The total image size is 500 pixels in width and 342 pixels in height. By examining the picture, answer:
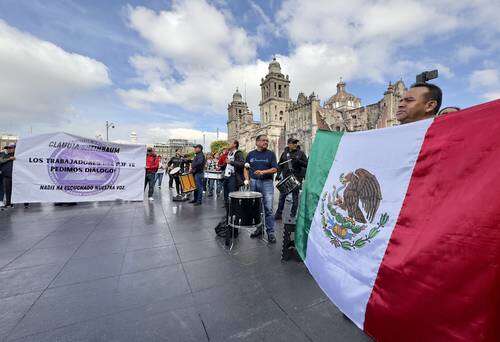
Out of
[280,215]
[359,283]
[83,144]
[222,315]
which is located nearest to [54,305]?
[222,315]

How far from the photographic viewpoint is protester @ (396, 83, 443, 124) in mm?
2285

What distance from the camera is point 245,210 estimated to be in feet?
13.5

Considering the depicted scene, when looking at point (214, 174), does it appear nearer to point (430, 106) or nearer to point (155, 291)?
point (155, 291)

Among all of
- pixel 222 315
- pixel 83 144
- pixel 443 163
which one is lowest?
pixel 222 315

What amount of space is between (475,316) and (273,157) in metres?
3.86

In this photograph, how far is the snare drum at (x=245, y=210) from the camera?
4.09 metres

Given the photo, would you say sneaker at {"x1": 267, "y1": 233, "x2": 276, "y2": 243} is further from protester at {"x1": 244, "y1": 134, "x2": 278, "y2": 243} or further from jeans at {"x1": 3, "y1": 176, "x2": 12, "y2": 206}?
jeans at {"x1": 3, "y1": 176, "x2": 12, "y2": 206}

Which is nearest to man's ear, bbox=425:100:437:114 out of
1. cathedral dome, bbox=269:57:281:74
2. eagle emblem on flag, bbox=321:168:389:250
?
eagle emblem on flag, bbox=321:168:389:250

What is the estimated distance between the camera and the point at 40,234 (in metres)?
5.01

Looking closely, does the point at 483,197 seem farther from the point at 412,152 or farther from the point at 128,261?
the point at 128,261

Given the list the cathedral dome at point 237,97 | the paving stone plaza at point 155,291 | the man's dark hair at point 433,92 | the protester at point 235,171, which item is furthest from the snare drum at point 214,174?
the cathedral dome at point 237,97

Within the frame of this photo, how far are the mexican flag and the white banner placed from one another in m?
8.51

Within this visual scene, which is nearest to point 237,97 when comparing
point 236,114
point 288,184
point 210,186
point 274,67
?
point 236,114

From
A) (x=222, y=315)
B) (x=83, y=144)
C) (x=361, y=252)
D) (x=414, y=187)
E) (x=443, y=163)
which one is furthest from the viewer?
(x=83, y=144)
